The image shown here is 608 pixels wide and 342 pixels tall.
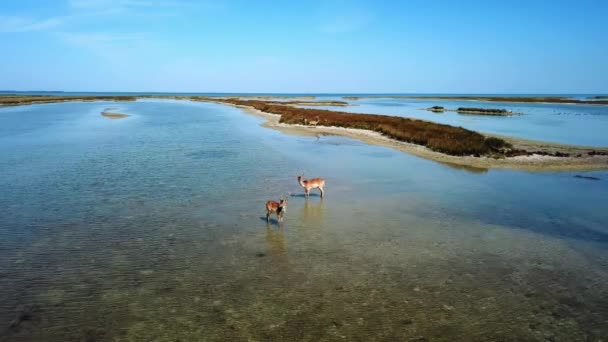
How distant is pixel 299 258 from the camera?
33.8ft

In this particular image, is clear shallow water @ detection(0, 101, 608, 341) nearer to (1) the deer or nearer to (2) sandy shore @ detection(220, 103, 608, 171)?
(1) the deer

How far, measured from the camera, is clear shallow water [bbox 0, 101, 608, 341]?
7.51m

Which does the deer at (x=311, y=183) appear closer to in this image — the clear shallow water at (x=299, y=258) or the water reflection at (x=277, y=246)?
the clear shallow water at (x=299, y=258)

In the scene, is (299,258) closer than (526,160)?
Yes

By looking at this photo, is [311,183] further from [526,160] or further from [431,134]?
[431,134]

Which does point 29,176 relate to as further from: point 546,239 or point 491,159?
point 491,159

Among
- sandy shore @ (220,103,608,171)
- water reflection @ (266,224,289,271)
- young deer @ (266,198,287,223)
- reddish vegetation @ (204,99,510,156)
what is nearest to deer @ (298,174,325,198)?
young deer @ (266,198,287,223)

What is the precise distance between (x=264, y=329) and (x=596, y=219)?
1292 cm

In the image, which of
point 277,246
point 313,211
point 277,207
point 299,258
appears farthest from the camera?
point 313,211

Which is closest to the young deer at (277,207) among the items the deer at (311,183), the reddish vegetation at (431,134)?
the deer at (311,183)

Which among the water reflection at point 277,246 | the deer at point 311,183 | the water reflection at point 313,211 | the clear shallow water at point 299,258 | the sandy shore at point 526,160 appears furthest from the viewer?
the sandy shore at point 526,160

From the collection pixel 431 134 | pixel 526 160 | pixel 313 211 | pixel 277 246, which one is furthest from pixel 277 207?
pixel 431 134

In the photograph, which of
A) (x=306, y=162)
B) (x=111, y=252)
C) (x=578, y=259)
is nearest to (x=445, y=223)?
(x=578, y=259)

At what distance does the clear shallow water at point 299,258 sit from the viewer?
24.6 ft
